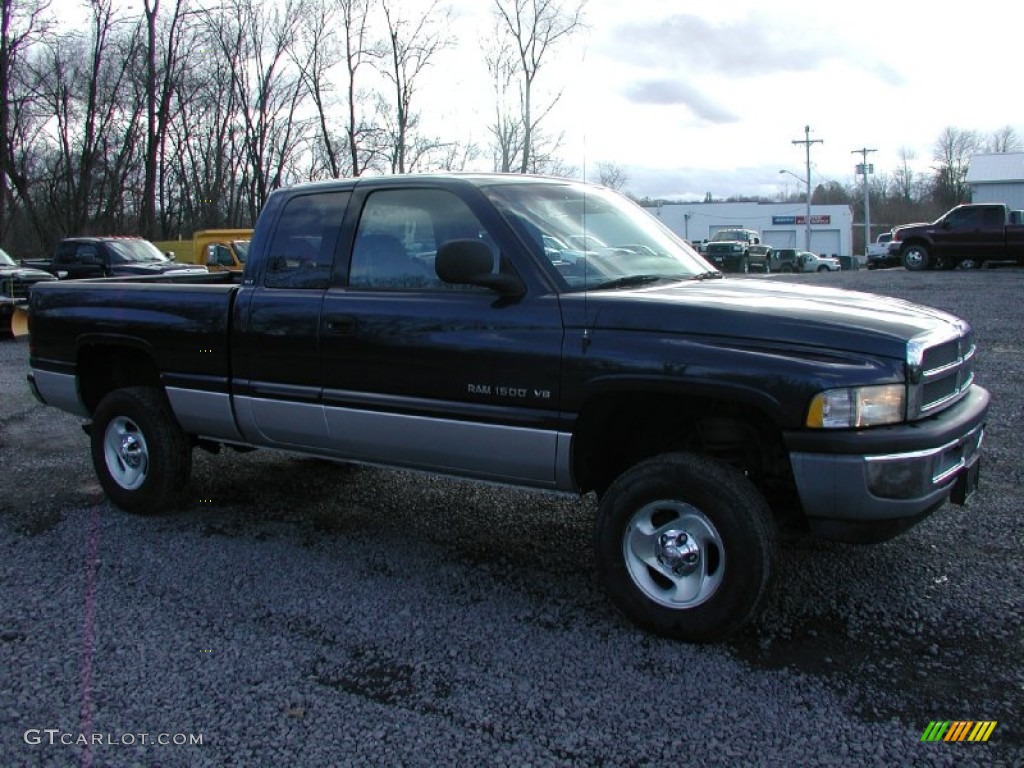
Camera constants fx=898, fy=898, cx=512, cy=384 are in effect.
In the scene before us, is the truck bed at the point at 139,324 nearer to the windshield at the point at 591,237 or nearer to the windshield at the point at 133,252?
the windshield at the point at 591,237

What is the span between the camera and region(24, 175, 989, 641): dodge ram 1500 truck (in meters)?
3.34

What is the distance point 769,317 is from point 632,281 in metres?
0.89

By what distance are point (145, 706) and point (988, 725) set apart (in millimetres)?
2849

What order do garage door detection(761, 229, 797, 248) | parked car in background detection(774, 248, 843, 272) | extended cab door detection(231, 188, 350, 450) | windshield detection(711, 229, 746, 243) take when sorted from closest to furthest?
extended cab door detection(231, 188, 350, 450) → parked car in background detection(774, 248, 843, 272) → windshield detection(711, 229, 746, 243) → garage door detection(761, 229, 797, 248)

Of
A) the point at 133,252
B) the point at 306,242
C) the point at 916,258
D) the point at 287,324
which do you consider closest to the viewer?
the point at 287,324

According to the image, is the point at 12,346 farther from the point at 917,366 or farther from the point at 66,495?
the point at 917,366

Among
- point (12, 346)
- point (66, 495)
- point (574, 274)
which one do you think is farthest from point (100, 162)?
point (574, 274)

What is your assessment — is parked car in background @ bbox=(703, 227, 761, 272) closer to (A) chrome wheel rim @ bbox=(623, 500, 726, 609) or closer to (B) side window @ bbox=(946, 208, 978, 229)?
(B) side window @ bbox=(946, 208, 978, 229)

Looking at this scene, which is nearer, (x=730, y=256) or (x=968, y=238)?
(x=968, y=238)

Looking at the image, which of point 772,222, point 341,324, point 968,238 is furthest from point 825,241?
point 341,324

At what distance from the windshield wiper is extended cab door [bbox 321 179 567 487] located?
1.04 feet

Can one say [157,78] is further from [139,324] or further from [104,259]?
[139,324]

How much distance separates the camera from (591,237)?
14.2 ft

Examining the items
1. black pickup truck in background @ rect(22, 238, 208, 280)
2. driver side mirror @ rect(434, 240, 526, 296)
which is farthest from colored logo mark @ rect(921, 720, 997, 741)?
black pickup truck in background @ rect(22, 238, 208, 280)
